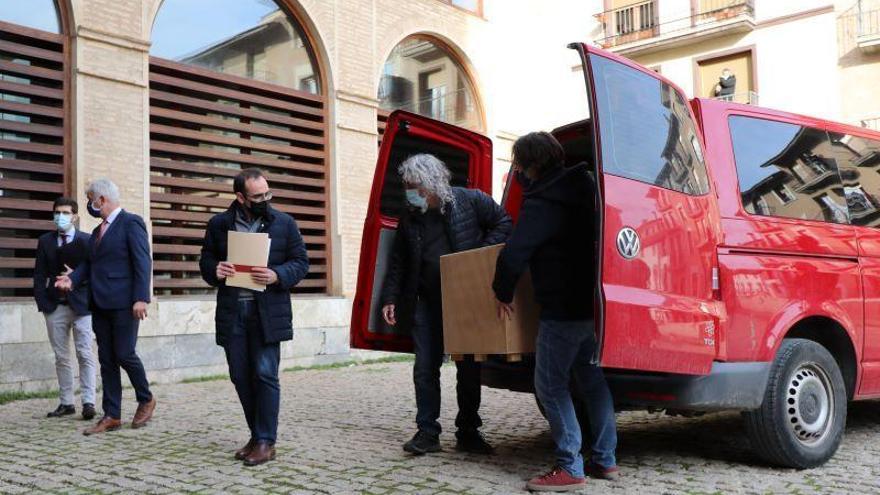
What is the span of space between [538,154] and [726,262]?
3.71 ft

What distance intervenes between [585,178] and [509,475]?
5.39ft

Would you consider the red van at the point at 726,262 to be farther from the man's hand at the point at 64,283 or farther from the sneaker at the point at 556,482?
the man's hand at the point at 64,283

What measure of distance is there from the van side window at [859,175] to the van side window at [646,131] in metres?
1.35

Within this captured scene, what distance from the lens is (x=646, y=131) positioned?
4.42 metres

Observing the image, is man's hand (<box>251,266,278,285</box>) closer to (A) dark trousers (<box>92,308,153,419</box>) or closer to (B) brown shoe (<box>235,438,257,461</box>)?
(B) brown shoe (<box>235,438,257,461</box>)

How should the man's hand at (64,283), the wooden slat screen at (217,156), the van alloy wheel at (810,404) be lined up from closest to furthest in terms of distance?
the van alloy wheel at (810,404), the man's hand at (64,283), the wooden slat screen at (217,156)

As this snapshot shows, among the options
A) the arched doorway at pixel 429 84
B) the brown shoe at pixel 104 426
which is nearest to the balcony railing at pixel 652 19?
the arched doorway at pixel 429 84

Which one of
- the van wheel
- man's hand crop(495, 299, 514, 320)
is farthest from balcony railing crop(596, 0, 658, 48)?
man's hand crop(495, 299, 514, 320)

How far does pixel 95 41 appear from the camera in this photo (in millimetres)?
9688

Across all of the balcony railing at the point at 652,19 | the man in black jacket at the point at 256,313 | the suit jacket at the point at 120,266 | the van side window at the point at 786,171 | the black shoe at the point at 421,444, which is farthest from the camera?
the balcony railing at the point at 652,19

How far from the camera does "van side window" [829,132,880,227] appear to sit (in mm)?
5480

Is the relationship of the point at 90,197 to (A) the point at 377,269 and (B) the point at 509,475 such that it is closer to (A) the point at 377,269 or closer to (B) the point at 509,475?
(A) the point at 377,269

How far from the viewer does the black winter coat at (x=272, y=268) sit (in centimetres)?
521

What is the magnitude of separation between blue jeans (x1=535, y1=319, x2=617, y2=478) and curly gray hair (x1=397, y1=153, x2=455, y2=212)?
118 cm
